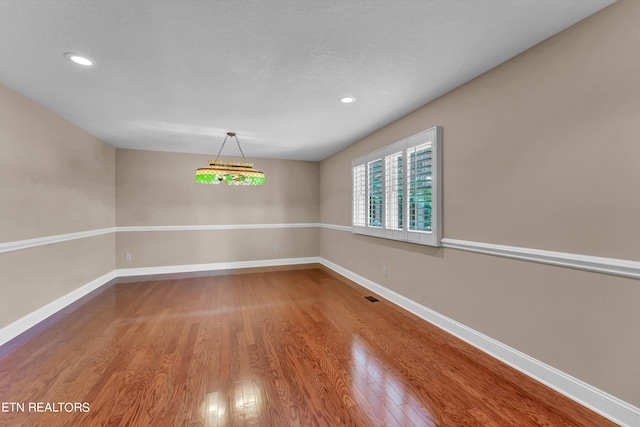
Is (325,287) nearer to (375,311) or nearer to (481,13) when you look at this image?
(375,311)

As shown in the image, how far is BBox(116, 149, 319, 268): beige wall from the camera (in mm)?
4902

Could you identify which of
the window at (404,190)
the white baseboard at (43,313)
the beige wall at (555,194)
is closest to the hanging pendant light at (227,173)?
the window at (404,190)

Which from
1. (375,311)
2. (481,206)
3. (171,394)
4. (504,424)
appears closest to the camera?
(504,424)

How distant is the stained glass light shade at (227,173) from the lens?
351 cm

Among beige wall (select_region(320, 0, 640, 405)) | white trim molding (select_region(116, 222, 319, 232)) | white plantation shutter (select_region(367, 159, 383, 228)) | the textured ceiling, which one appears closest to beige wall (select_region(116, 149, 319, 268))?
white trim molding (select_region(116, 222, 319, 232))

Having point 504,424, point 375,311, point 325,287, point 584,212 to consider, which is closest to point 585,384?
point 504,424

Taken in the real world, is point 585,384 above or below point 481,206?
below

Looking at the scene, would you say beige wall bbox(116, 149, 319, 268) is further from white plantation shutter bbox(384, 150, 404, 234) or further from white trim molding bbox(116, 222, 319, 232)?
white plantation shutter bbox(384, 150, 404, 234)

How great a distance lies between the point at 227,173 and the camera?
356cm

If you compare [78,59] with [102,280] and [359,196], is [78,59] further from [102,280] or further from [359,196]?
[102,280]

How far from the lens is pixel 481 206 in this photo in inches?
90.7

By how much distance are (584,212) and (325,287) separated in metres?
3.24

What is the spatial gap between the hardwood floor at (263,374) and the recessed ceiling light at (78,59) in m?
2.43

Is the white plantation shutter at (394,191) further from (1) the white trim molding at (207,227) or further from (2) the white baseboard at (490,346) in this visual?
(1) the white trim molding at (207,227)
